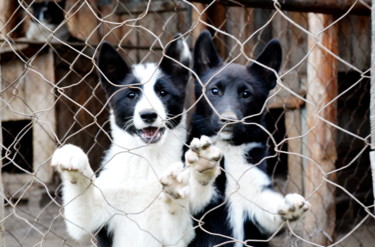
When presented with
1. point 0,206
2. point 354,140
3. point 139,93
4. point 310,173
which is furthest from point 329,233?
point 0,206

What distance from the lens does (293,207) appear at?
2.12 meters

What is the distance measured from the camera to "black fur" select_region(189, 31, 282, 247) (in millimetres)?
2545

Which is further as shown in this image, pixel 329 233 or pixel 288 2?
pixel 329 233

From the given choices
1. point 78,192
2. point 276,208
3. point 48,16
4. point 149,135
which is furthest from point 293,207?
point 48,16

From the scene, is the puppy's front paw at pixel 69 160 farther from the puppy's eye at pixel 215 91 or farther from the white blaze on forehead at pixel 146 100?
the puppy's eye at pixel 215 91

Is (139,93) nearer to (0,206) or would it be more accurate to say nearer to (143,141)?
(143,141)

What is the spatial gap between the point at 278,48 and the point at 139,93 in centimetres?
71

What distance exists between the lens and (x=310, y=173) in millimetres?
3818

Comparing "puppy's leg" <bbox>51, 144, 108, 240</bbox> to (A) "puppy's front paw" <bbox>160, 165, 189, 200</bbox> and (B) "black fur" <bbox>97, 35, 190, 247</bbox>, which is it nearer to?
(B) "black fur" <bbox>97, 35, 190, 247</bbox>

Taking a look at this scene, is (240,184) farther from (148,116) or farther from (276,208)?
(148,116)

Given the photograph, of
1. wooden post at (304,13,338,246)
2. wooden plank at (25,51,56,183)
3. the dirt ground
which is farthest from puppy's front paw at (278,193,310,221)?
wooden plank at (25,51,56,183)

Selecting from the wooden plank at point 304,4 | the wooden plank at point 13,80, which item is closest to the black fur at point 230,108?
the wooden plank at point 304,4

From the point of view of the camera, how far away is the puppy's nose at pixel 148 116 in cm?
249

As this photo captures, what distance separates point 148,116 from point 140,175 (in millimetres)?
318
